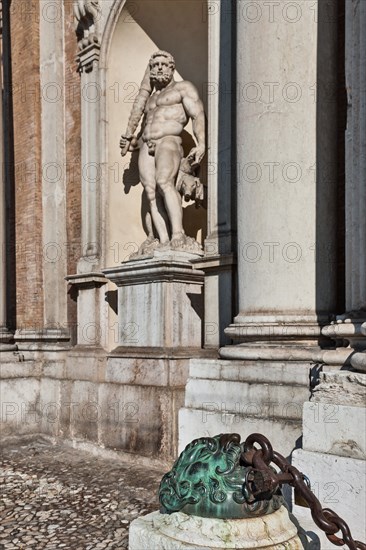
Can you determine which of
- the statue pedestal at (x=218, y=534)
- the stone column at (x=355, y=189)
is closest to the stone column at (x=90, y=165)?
the stone column at (x=355, y=189)

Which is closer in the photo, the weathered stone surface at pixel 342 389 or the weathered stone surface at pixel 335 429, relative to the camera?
the weathered stone surface at pixel 335 429

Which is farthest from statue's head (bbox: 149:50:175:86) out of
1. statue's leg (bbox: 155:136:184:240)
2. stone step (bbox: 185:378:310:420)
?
stone step (bbox: 185:378:310:420)

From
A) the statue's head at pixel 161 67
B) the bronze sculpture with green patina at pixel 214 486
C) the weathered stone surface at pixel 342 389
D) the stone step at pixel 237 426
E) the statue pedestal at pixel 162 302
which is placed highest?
the statue's head at pixel 161 67

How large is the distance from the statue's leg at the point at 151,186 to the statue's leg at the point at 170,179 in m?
0.15

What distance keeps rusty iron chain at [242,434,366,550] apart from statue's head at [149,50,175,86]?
17.3 ft

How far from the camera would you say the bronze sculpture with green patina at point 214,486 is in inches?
82.2

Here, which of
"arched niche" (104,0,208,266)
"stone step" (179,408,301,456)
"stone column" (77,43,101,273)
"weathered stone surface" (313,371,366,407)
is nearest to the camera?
"weathered stone surface" (313,371,366,407)

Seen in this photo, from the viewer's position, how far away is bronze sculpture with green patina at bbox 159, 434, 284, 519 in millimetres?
2088

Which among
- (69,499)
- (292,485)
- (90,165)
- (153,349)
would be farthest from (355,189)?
(90,165)

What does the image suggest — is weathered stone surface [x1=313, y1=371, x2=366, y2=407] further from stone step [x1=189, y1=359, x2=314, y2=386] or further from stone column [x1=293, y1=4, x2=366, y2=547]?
Result: stone step [x1=189, y1=359, x2=314, y2=386]

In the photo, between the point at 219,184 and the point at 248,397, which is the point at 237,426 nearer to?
the point at 248,397

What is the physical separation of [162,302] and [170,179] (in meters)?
1.39

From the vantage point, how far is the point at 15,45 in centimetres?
849

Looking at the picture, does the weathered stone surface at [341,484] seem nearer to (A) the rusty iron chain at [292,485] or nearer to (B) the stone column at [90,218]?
(A) the rusty iron chain at [292,485]
